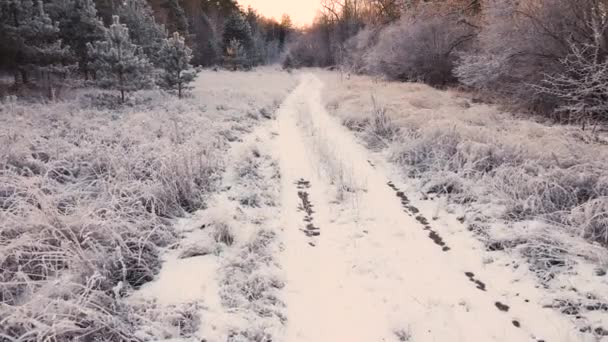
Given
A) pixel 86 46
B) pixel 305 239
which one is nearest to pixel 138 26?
pixel 86 46

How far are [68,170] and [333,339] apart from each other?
545cm

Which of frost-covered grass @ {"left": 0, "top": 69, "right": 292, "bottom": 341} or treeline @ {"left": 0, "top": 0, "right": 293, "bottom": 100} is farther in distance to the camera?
treeline @ {"left": 0, "top": 0, "right": 293, "bottom": 100}

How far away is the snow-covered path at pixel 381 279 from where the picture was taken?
10.5ft

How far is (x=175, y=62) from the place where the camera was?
57.6 feet

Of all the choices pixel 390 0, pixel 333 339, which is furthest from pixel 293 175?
pixel 390 0

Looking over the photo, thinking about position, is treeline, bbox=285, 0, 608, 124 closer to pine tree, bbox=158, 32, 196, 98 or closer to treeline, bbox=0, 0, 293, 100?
pine tree, bbox=158, 32, 196, 98

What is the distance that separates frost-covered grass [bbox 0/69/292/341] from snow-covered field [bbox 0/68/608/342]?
27mm

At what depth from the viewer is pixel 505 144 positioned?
696 cm

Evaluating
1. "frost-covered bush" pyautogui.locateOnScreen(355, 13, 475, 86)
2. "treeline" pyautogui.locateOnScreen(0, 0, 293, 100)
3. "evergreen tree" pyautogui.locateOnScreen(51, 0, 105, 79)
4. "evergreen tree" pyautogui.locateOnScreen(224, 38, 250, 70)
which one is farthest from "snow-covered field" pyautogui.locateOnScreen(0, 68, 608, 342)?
"evergreen tree" pyautogui.locateOnScreen(224, 38, 250, 70)

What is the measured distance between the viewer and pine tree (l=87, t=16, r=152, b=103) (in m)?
13.8

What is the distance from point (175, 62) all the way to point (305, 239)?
1539 centimetres

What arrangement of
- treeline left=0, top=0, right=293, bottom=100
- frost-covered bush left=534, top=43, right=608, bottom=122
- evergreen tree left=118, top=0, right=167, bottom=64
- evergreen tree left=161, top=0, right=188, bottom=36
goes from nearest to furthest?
frost-covered bush left=534, top=43, right=608, bottom=122
treeline left=0, top=0, right=293, bottom=100
evergreen tree left=118, top=0, right=167, bottom=64
evergreen tree left=161, top=0, right=188, bottom=36

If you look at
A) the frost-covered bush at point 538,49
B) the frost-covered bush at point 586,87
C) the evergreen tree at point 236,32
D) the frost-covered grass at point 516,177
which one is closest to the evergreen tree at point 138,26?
the frost-covered bush at point 538,49

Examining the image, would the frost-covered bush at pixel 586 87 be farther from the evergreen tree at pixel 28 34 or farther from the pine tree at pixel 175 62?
the evergreen tree at pixel 28 34
